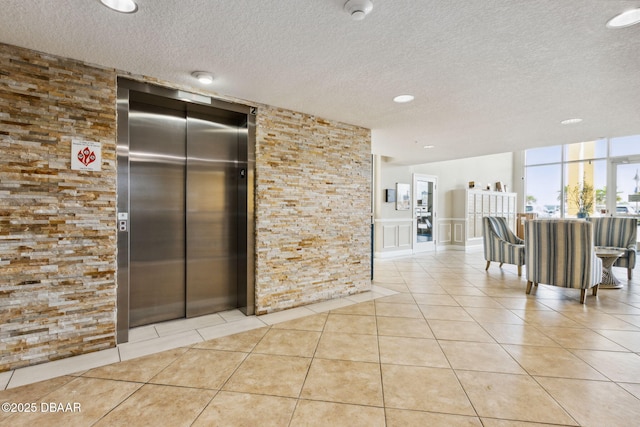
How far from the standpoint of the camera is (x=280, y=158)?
3.70 metres

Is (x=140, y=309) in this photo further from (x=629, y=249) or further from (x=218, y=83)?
(x=629, y=249)

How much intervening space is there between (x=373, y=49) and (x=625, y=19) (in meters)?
1.58

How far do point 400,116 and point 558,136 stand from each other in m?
2.90

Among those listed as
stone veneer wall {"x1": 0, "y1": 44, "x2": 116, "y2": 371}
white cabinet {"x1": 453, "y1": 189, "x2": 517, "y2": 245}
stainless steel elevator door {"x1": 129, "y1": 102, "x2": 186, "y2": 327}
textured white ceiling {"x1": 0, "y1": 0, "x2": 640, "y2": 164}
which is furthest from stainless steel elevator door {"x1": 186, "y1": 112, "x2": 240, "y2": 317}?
white cabinet {"x1": 453, "y1": 189, "x2": 517, "y2": 245}

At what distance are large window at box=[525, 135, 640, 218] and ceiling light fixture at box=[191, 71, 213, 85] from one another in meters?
9.02

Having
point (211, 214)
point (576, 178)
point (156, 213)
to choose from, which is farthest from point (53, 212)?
point (576, 178)

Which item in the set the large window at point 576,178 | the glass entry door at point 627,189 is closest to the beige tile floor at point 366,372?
the glass entry door at point 627,189

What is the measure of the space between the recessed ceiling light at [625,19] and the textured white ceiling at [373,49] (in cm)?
5

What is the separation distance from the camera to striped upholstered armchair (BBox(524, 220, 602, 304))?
3930mm

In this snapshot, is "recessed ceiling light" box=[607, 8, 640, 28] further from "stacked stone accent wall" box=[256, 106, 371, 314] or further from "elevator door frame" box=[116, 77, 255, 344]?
"elevator door frame" box=[116, 77, 255, 344]

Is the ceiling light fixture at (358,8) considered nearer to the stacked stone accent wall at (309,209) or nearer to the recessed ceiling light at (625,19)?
Result: the recessed ceiling light at (625,19)

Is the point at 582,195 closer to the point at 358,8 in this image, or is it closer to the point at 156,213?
the point at 358,8

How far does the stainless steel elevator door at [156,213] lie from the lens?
317 centimetres

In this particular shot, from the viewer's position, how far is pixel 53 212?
2441 millimetres
